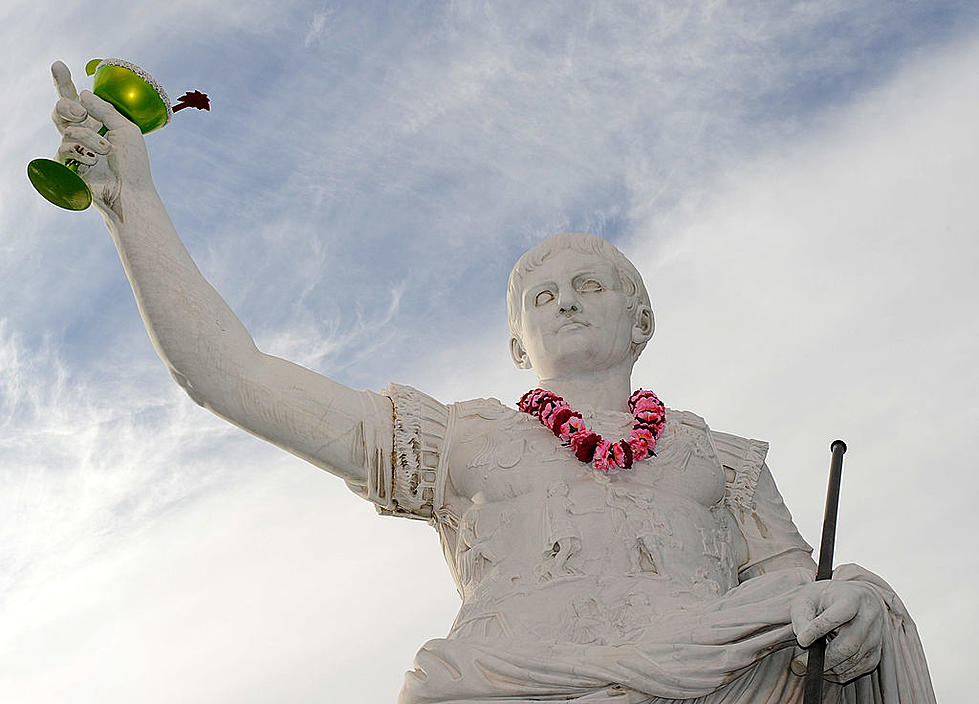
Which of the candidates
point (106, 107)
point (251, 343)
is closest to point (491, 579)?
point (251, 343)

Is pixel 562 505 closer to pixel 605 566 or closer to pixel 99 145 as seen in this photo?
pixel 605 566

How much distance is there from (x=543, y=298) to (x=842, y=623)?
220cm

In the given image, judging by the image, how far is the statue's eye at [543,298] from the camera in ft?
22.5

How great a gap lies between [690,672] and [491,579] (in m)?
1.00

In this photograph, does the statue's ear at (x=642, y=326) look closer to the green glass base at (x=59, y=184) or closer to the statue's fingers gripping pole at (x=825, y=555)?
the statue's fingers gripping pole at (x=825, y=555)

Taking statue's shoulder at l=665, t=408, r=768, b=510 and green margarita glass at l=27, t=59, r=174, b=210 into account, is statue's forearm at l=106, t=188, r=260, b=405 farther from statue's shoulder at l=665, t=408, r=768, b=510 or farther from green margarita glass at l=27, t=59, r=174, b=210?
statue's shoulder at l=665, t=408, r=768, b=510

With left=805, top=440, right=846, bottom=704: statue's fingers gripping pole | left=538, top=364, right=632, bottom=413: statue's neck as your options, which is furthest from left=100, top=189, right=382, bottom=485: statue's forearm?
left=805, top=440, right=846, bottom=704: statue's fingers gripping pole

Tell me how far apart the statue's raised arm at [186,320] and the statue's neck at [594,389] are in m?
1.03

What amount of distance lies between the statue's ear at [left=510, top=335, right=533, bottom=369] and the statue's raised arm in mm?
1111

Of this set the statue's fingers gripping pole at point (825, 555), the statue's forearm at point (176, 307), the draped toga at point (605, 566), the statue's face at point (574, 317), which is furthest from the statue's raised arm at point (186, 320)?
the statue's fingers gripping pole at point (825, 555)

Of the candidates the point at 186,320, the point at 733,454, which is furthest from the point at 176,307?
the point at 733,454

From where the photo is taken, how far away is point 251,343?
6191 millimetres

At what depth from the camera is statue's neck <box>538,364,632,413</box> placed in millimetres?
6758

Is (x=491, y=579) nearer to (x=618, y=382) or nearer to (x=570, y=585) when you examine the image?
(x=570, y=585)
